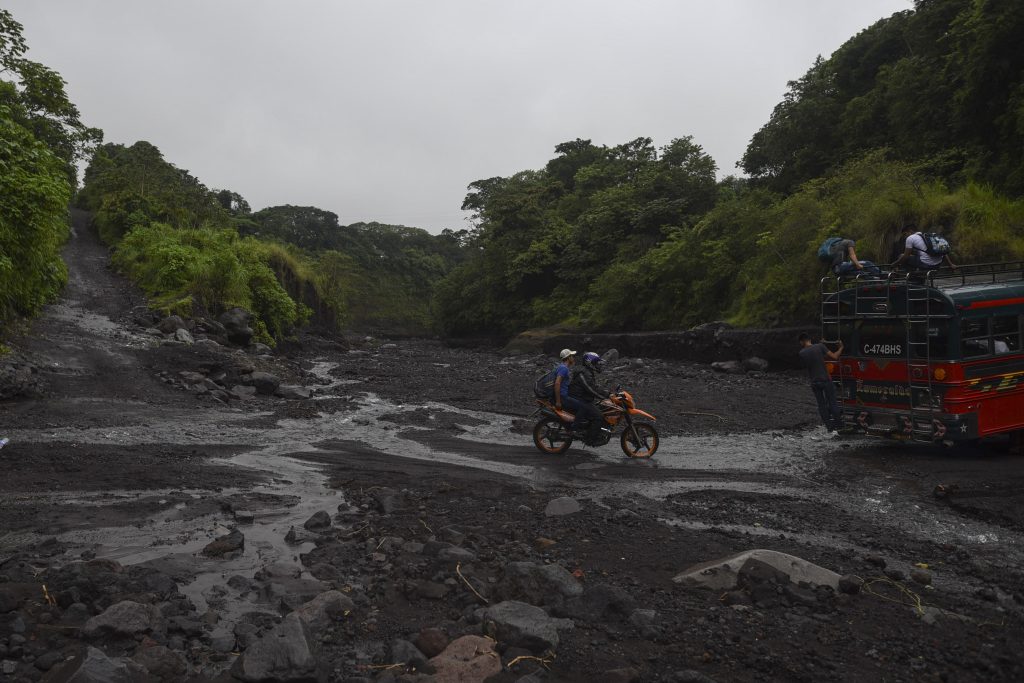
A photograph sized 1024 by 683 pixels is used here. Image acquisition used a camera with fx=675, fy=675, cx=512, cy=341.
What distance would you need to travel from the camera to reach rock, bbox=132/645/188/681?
4340 millimetres

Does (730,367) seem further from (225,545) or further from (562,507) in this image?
(225,545)

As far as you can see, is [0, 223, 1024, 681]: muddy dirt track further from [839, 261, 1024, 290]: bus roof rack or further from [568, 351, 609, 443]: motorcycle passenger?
[839, 261, 1024, 290]: bus roof rack

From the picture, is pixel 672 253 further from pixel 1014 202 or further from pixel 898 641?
pixel 898 641

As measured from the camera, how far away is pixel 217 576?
613 centimetres

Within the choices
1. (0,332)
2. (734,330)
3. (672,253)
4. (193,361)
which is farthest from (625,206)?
(0,332)

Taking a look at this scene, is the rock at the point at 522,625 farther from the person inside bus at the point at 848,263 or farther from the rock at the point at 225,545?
the person inside bus at the point at 848,263

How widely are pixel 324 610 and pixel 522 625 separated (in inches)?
60.9

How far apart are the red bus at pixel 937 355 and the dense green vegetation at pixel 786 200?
119 inches

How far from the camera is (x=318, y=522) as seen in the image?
7465 mm

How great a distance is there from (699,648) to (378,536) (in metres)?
3.50

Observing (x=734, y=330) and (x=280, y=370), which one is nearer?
(x=280, y=370)

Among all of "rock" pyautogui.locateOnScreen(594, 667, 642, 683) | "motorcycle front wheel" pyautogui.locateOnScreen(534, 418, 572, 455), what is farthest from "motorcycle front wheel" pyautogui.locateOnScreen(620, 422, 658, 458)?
"rock" pyautogui.locateOnScreen(594, 667, 642, 683)

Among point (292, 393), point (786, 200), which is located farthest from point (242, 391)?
point (786, 200)

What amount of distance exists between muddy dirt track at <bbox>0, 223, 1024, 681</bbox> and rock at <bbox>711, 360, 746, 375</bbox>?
904 cm
